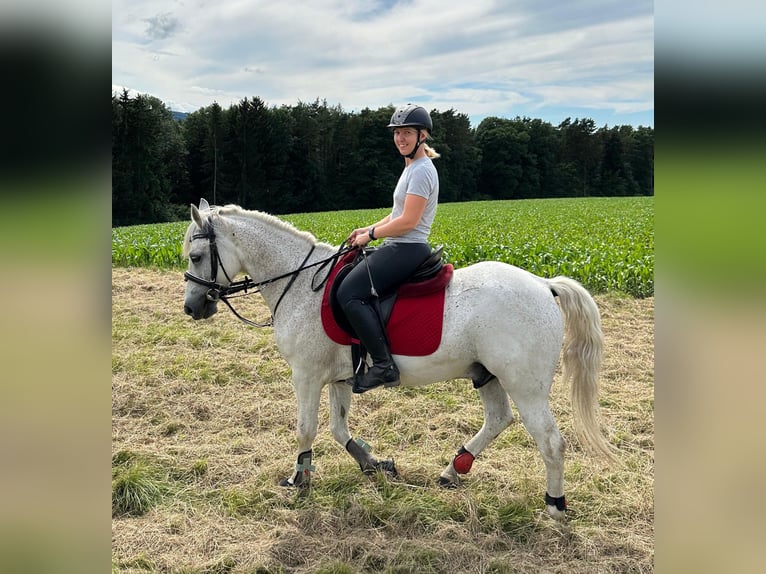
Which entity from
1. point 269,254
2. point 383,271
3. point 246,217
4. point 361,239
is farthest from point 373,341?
point 246,217

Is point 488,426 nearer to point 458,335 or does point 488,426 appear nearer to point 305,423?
point 458,335

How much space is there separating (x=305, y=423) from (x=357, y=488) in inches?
29.0

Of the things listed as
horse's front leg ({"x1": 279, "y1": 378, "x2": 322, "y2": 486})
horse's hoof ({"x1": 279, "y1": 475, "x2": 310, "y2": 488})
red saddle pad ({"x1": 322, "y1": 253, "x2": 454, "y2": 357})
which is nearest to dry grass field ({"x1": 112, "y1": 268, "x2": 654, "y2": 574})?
horse's hoof ({"x1": 279, "y1": 475, "x2": 310, "y2": 488})

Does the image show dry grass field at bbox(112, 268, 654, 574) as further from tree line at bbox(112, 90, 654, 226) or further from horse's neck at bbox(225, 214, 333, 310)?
tree line at bbox(112, 90, 654, 226)

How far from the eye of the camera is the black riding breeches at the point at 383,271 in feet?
12.5

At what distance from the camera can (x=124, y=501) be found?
4.04 m

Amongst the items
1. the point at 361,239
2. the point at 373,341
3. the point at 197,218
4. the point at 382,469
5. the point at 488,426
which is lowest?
the point at 382,469

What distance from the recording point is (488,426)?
431 cm

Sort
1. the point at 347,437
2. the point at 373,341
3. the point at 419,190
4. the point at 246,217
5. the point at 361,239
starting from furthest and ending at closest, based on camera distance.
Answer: the point at 347,437 < the point at 246,217 < the point at 361,239 < the point at 373,341 < the point at 419,190
